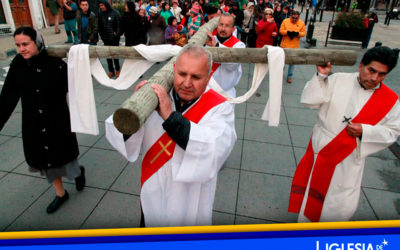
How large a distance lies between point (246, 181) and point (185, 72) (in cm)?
240

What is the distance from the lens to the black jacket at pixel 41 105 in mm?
2473

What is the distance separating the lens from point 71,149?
2.85 metres

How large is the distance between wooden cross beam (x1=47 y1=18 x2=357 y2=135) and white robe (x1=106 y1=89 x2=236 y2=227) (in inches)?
11.4

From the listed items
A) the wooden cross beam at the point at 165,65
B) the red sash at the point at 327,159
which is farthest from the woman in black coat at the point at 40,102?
the red sash at the point at 327,159

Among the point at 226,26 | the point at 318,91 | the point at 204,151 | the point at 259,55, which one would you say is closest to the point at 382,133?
the point at 318,91

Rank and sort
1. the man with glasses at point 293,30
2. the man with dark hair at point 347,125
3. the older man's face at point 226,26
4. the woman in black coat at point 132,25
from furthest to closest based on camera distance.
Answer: the woman in black coat at point 132,25 → the man with glasses at point 293,30 → the older man's face at point 226,26 → the man with dark hair at point 347,125

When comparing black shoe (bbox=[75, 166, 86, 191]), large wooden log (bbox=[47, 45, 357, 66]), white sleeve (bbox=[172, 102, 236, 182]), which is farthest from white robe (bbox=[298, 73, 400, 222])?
black shoe (bbox=[75, 166, 86, 191])

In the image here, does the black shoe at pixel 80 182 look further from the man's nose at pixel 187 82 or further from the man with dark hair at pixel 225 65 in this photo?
the man's nose at pixel 187 82

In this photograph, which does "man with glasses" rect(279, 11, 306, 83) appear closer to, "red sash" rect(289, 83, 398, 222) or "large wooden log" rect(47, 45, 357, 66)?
"red sash" rect(289, 83, 398, 222)

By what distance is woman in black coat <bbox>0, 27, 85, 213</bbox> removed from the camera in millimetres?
2432

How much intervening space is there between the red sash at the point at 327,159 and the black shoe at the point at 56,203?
2.63 m

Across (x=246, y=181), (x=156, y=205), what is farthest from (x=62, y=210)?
(x=246, y=181)

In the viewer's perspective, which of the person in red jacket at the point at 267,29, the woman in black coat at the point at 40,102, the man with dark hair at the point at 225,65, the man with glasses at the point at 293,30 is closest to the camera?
the woman in black coat at the point at 40,102

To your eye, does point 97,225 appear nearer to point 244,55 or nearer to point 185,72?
point 185,72
